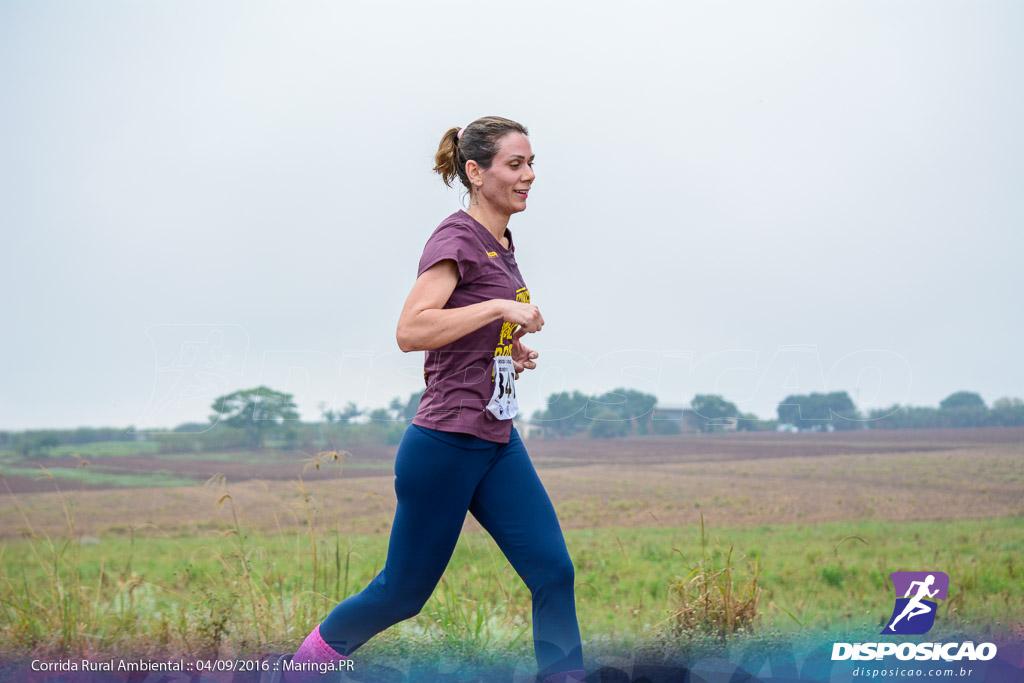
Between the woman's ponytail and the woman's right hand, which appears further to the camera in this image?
the woman's ponytail

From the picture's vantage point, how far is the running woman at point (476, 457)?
7.71 feet

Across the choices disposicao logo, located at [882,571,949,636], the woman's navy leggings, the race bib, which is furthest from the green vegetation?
the race bib

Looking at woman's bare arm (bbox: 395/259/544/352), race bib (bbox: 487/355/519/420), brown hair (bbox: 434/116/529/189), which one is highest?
brown hair (bbox: 434/116/529/189)

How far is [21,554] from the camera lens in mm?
4242

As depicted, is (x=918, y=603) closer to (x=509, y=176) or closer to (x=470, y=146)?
(x=509, y=176)

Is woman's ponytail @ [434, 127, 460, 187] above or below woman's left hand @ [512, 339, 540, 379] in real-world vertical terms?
above

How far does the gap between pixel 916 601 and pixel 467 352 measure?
2.64m

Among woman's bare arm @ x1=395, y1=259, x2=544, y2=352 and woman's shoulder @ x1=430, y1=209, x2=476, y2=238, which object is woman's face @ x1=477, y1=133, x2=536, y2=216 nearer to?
woman's shoulder @ x1=430, y1=209, x2=476, y2=238

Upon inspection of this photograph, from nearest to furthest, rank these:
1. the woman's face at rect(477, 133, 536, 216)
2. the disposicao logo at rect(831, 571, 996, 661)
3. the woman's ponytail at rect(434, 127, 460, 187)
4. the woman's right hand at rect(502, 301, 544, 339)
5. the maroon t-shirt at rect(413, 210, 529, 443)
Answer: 1. the woman's right hand at rect(502, 301, 544, 339)
2. the maroon t-shirt at rect(413, 210, 529, 443)
3. the woman's face at rect(477, 133, 536, 216)
4. the woman's ponytail at rect(434, 127, 460, 187)
5. the disposicao logo at rect(831, 571, 996, 661)

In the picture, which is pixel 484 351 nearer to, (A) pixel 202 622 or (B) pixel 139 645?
(A) pixel 202 622

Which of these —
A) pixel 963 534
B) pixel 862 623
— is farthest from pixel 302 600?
pixel 963 534

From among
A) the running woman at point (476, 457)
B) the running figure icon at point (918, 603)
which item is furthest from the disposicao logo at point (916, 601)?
the running woman at point (476, 457)

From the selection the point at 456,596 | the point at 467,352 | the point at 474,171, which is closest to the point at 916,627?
the point at 456,596

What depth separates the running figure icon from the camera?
3.54m
